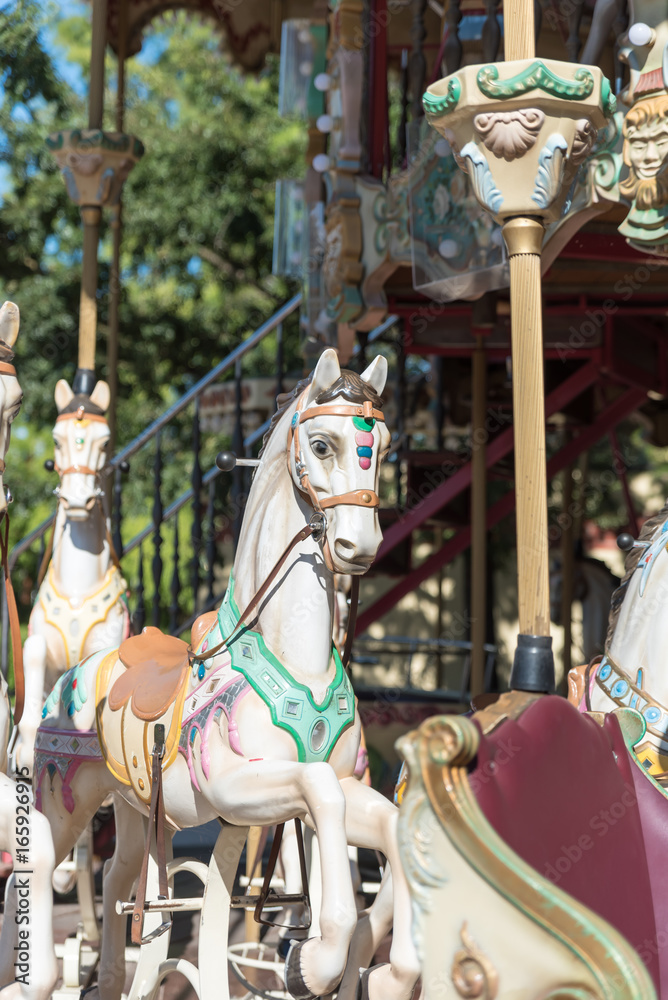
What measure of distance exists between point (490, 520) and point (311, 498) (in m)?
5.90

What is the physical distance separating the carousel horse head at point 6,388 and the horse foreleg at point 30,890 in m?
0.87

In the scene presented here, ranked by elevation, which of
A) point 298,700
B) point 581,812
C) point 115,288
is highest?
point 115,288

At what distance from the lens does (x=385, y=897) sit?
10.1 ft

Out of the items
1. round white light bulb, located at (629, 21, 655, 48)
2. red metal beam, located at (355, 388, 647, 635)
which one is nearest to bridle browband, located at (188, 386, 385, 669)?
round white light bulb, located at (629, 21, 655, 48)

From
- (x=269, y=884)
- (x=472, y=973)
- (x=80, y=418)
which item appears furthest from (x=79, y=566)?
(x=472, y=973)

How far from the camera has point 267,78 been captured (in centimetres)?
1603

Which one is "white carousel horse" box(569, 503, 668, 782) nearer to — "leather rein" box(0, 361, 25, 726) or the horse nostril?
the horse nostril

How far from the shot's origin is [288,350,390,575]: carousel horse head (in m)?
3.17

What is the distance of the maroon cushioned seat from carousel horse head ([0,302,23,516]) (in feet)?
5.53

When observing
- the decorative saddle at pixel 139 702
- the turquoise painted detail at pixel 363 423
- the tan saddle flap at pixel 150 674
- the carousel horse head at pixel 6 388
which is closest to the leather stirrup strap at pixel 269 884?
the decorative saddle at pixel 139 702

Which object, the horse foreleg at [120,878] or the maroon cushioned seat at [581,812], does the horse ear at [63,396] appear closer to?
the horse foreleg at [120,878]

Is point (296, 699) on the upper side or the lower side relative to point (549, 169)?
lower

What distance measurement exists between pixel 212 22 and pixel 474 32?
108 inches

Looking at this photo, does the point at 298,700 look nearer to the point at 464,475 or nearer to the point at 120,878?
the point at 120,878
